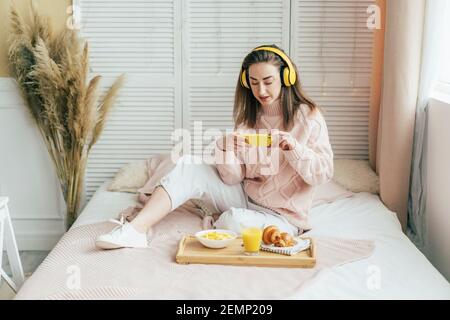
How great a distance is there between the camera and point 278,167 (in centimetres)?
259

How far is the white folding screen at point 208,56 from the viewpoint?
329 centimetres

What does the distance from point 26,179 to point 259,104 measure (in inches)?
57.3

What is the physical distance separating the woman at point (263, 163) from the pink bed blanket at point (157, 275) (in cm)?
15

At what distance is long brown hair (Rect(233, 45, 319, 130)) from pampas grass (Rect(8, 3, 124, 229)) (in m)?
0.88

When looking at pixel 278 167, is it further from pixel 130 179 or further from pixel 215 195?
pixel 130 179

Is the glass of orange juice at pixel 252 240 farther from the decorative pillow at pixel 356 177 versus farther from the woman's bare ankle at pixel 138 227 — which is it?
the decorative pillow at pixel 356 177

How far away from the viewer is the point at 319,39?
3.31 metres

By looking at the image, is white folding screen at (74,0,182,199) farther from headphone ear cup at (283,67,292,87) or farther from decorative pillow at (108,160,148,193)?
headphone ear cup at (283,67,292,87)

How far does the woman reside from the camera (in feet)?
8.11

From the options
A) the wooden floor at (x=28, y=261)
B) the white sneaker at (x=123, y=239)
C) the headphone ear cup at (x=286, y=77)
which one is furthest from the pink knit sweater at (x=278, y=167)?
the wooden floor at (x=28, y=261)

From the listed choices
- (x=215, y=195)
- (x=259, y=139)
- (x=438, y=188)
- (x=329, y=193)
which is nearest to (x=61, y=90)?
(x=215, y=195)

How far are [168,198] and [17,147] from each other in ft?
4.00

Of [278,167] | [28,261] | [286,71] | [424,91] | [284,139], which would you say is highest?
[286,71]
